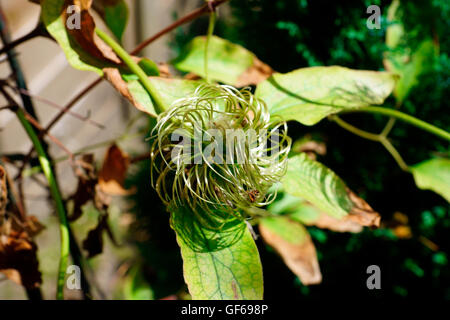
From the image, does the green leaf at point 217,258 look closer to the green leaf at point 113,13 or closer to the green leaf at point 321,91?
the green leaf at point 321,91

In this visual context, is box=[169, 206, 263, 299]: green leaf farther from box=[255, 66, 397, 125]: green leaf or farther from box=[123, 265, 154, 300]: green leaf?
box=[123, 265, 154, 300]: green leaf

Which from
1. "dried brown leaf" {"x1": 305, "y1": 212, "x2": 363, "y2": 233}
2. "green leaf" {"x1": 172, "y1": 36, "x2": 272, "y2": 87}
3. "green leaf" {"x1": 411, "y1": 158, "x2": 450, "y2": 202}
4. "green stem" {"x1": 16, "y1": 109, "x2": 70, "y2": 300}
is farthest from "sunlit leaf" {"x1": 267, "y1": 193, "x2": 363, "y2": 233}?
"green stem" {"x1": 16, "y1": 109, "x2": 70, "y2": 300}

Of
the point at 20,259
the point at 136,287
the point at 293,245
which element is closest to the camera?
the point at 20,259

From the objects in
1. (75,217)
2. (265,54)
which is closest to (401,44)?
(265,54)

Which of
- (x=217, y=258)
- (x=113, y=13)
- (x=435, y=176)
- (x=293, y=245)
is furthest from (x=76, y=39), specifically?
(x=435, y=176)
